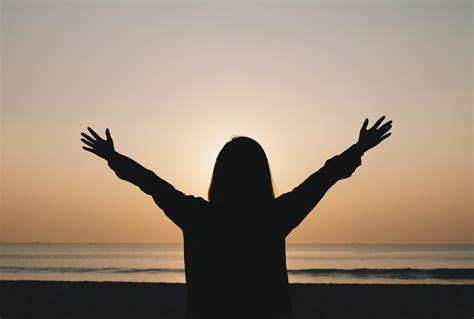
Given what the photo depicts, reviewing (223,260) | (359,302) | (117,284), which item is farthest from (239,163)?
(117,284)

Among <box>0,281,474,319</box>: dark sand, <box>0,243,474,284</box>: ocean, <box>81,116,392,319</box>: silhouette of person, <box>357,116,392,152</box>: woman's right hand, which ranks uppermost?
<box>0,243,474,284</box>: ocean

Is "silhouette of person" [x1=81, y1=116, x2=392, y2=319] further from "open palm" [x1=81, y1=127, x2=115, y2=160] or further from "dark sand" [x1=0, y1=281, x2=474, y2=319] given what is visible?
"dark sand" [x1=0, y1=281, x2=474, y2=319]

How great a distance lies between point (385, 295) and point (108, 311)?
7.50m

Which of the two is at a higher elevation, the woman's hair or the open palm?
the open palm

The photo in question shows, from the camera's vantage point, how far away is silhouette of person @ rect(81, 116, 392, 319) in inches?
118

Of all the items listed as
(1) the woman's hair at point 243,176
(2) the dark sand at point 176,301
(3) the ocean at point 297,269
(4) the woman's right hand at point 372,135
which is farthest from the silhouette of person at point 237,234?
(3) the ocean at point 297,269

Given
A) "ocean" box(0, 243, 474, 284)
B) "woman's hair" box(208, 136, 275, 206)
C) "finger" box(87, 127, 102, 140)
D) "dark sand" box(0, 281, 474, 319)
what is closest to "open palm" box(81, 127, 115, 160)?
"finger" box(87, 127, 102, 140)

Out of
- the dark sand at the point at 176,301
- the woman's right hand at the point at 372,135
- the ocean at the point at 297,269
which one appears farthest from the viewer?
the ocean at the point at 297,269

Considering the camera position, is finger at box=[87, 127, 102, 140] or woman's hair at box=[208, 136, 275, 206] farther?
finger at box=[87, 127, 102, 140]

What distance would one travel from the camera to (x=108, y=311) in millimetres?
13375

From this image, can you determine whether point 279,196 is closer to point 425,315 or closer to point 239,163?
point 239,163

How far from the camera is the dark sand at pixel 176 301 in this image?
13156 millimetres

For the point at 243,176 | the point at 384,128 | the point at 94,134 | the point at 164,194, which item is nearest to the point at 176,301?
the point at 94,134

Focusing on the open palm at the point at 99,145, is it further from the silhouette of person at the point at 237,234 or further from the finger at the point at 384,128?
the finger at the point at 384,128
